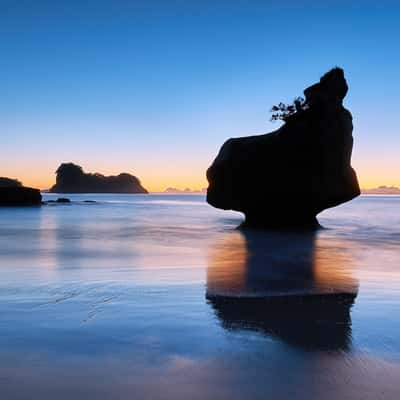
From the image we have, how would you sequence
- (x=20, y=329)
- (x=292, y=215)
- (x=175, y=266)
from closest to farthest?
1. (x=20, y=329)
2. (x=175, y=266)
3. (x=292, y=215)

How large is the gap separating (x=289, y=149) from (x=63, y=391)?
18.5m

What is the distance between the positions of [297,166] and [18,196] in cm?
4395

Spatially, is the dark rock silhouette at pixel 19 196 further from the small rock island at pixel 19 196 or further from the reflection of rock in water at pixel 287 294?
the reflection of rock in water at pixel 287 294

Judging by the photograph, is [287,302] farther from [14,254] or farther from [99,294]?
[14,254]

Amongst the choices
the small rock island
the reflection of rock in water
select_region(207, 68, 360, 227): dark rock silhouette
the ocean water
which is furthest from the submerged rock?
the ocean water

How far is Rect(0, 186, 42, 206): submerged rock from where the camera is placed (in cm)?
5084

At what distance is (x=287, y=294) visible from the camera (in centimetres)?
571

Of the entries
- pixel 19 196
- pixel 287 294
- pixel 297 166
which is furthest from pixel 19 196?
pixel 287 294

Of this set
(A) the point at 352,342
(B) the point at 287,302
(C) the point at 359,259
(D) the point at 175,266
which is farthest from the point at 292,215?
(A) the point at 352,342

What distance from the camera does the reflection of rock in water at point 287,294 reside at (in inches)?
155

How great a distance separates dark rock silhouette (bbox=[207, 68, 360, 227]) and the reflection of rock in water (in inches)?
359

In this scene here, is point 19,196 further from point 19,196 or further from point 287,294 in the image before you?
point 287,294

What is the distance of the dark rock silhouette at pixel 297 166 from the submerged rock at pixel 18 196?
39.5 m

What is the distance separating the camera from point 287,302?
5.16 metres
